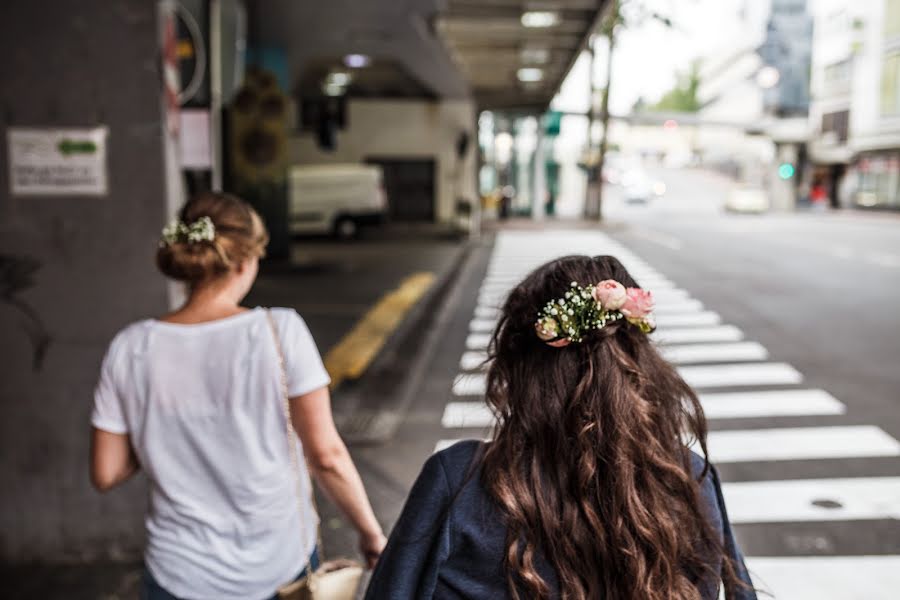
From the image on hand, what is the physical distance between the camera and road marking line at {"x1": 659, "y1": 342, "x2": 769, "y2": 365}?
9.86 meters

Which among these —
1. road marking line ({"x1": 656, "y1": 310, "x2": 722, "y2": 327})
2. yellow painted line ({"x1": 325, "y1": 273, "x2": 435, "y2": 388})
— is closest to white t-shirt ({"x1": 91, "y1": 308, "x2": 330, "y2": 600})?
yellow painted line ({"x1": 325, "y1": 273, "x2": 435, "y2": 388})

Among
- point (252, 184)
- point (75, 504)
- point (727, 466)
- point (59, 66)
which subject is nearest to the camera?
point (59, 66)

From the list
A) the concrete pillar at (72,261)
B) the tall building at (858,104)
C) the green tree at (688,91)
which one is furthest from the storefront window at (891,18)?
the green tree at (688,91)

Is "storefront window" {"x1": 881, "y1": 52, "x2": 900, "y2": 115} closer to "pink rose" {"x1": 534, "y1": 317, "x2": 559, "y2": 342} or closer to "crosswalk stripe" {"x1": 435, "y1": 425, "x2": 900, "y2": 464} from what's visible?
"crosswalk stripe" {"x1": 435, "y1": 425, "x2": 900, "y2": 464}

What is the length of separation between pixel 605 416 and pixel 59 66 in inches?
138

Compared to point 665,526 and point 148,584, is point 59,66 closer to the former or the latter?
point 148,584

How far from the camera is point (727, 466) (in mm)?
6273

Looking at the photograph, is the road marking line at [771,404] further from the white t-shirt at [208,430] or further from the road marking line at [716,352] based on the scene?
the white t-shirt at [208,430]

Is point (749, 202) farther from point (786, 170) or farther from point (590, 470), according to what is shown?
point (590, 470)

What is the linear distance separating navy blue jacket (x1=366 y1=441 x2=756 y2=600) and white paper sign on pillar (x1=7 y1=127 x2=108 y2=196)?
3.17m

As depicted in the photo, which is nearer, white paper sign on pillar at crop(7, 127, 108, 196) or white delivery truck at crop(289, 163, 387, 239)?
white paper sign on pillar at crop(7, 127, 108, 196)

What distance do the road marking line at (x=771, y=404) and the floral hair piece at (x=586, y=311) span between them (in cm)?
627

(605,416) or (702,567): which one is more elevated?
(605,416)

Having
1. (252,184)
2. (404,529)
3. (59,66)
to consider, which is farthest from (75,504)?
(252,184)
